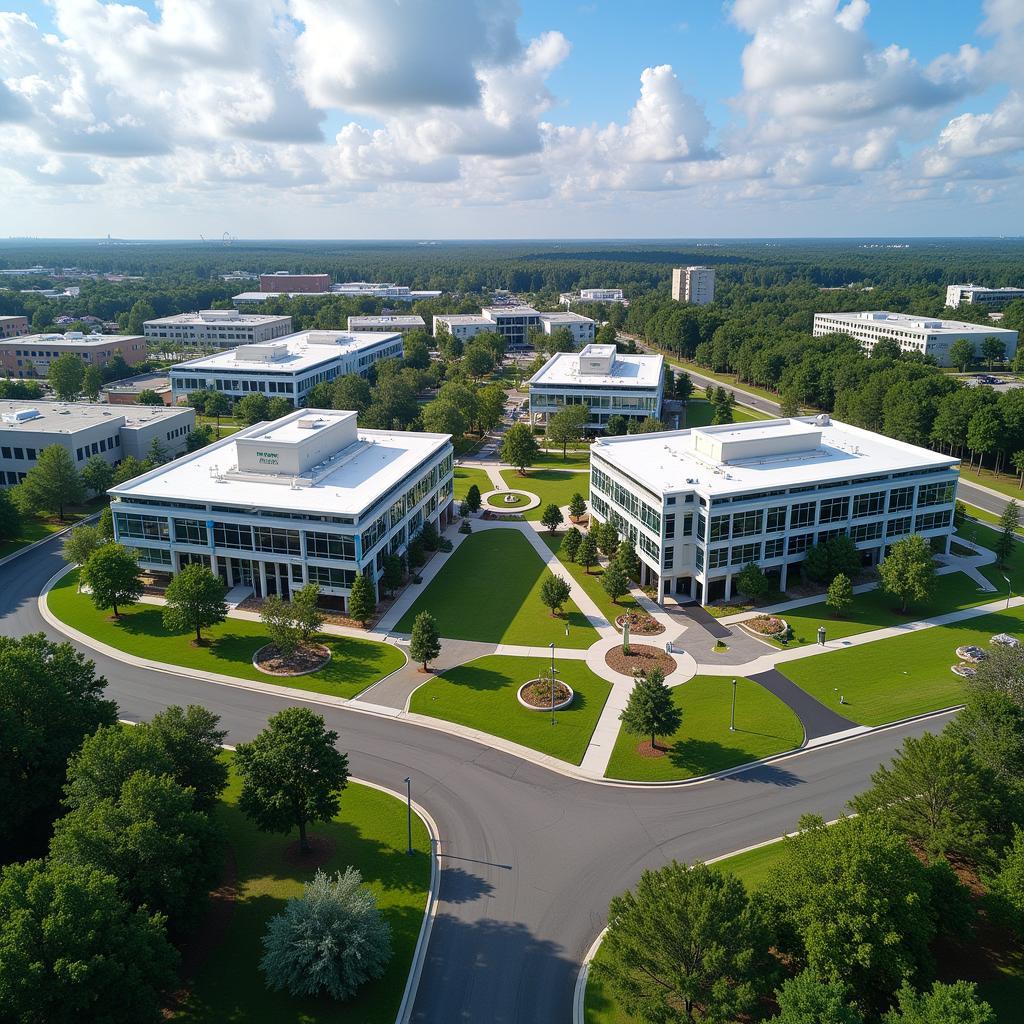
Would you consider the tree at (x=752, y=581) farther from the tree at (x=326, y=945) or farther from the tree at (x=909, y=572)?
the tree at (x=326, y=945)

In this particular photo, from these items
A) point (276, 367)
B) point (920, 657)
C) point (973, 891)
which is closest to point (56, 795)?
point (973, 891)

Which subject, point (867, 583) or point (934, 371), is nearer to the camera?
point (867, 583)

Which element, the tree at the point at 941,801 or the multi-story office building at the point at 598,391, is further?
the multi-story office building at the point at 598,391

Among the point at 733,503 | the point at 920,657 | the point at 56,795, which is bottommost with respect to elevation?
the point at 920,657

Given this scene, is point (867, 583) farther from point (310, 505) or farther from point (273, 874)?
point (273, 874)

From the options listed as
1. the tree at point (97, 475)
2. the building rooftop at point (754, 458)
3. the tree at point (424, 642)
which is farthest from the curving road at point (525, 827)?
the tree at point (97, 475)

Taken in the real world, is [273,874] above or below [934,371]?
below

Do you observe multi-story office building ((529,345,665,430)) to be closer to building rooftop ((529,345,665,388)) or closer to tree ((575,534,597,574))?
building rooftop ((529,345,665,388))
